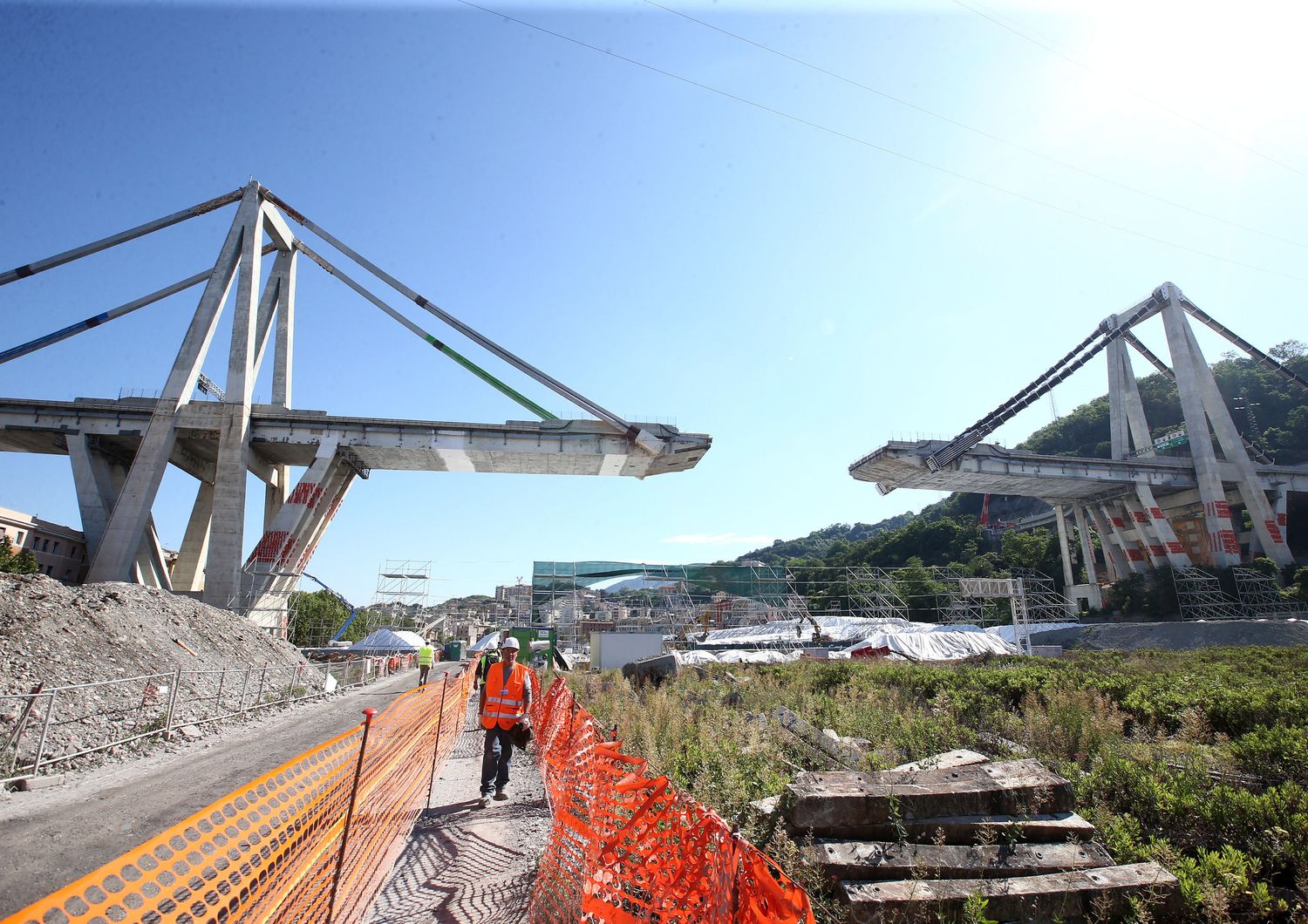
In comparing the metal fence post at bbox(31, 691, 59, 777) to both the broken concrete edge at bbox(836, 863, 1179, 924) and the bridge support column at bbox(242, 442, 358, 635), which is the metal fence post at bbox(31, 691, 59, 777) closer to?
the broken concrete edge at bbox(836, 863, 1179, 924)

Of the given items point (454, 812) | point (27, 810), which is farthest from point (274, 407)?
point (454, 812)

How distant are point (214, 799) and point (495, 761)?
2881mm

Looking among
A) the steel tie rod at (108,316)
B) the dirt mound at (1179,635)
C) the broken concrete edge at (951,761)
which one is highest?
the steel tie rod at (108,316)

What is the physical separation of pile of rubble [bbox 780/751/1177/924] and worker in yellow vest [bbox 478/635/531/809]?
11.5 feet

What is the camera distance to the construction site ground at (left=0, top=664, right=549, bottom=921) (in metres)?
4.37

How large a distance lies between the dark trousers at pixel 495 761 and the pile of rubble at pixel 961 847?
3.72m

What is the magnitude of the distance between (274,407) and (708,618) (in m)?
28.0

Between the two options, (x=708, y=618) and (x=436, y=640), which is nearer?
(x=708, y=618)

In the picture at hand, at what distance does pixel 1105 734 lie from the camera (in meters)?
6.88

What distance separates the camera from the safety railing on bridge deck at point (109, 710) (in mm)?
7770

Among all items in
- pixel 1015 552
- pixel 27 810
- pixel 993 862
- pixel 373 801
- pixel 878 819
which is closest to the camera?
pixel 993 862

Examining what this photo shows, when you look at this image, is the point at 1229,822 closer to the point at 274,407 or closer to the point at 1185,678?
the point at 1185,678

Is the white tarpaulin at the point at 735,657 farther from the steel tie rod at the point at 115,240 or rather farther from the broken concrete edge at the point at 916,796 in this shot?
the steel tie rod at the point at 115,240

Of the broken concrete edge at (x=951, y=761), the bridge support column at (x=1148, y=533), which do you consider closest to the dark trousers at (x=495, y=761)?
the broken concrete edge at (x=951, y=761)
